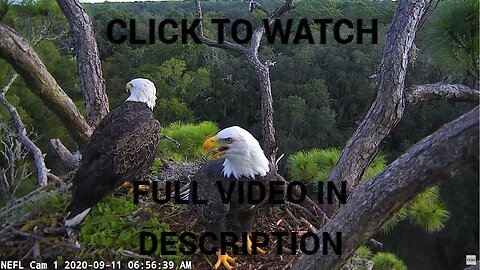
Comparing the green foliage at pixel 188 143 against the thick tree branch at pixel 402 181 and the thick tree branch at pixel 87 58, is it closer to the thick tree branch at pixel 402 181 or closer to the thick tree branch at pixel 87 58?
the thick tree branch at pixel 87 58

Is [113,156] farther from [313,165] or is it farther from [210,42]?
[313,165]

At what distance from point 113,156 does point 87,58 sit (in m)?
1.04

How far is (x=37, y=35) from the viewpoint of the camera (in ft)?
22.7

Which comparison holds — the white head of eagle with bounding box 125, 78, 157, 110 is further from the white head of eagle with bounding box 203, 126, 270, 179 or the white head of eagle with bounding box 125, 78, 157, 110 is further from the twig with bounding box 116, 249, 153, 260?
the twig with bounding box 116, 249, 153, 260

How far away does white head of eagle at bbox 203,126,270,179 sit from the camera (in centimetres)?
246

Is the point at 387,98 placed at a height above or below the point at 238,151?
above

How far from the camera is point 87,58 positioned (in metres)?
3.43

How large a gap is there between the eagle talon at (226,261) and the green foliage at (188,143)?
1613 millimetres

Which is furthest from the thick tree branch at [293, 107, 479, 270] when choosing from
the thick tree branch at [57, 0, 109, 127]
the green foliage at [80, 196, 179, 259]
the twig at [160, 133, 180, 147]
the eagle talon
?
the twig at [160, 133, 180, 147]

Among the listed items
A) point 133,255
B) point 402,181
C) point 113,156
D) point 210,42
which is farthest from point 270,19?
point 402,181

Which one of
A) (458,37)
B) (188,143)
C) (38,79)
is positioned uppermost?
(458,37)

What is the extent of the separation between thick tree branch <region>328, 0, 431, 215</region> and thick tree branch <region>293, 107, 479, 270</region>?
1104 millimetres

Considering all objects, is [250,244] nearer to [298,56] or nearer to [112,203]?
[112,203]

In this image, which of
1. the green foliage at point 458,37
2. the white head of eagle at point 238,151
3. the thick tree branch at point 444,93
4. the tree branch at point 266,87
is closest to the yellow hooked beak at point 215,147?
the white head of eagle at point 238,151
